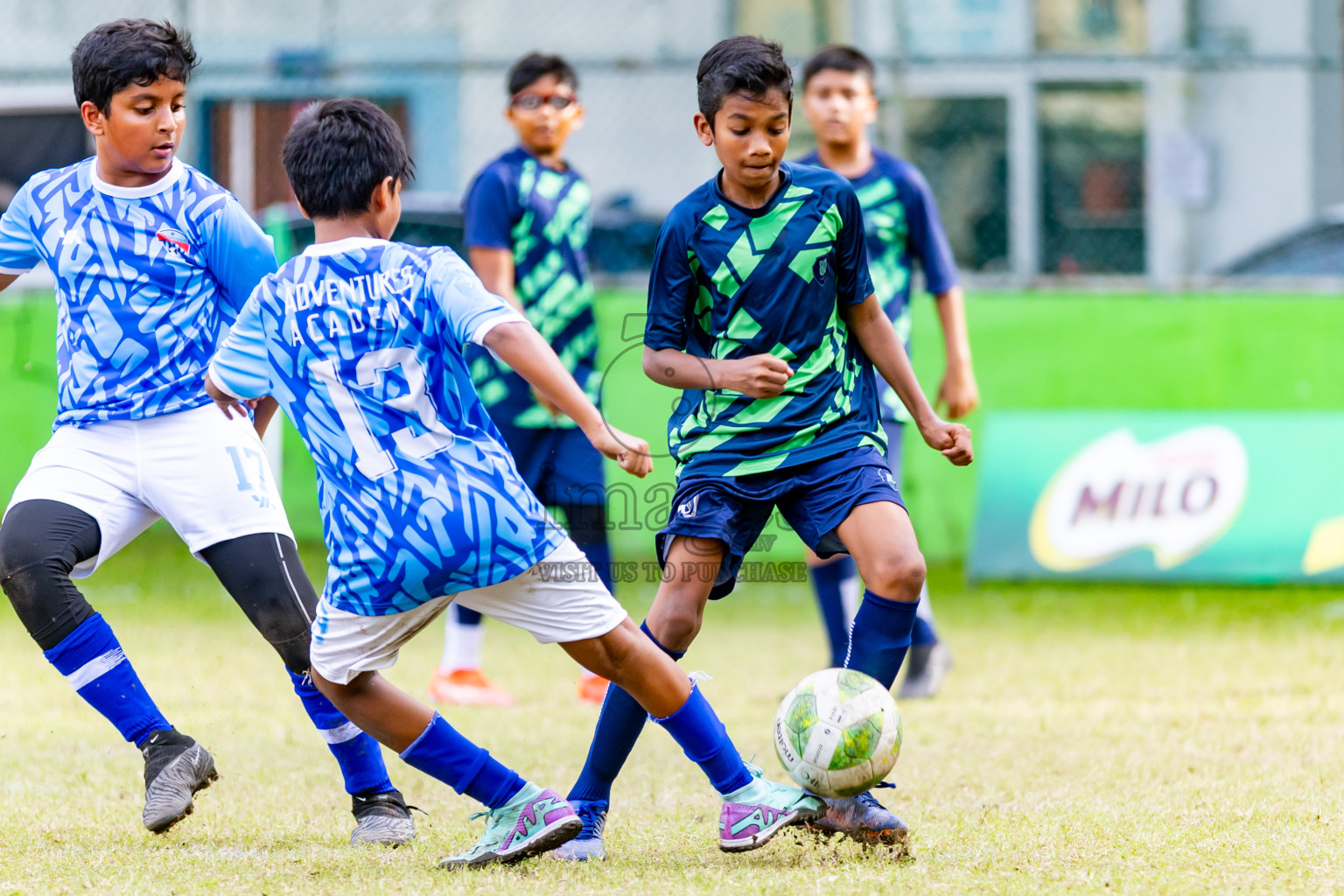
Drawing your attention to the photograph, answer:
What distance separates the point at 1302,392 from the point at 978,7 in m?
7.35

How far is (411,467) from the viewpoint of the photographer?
3035 millimetres

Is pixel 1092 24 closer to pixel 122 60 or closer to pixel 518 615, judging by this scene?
pixel 122 60

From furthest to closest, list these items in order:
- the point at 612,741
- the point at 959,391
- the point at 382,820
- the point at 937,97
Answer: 1. the point at 937,97
2. the point at 959,391
3. the point at 382,820
4. the point at 612,741

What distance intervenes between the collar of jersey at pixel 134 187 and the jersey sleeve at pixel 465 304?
39.6 inches

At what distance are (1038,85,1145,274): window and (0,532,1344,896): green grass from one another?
443 cm

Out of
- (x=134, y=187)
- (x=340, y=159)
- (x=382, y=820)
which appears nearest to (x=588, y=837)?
(x=382, y=820)

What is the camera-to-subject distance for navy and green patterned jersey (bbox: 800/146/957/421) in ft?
17.6

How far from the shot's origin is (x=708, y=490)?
11.6 ft

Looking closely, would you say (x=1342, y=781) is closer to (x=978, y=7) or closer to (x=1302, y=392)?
(x=1302, y=392)

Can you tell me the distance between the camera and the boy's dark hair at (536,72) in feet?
18.2

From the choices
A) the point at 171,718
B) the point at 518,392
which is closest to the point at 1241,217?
the point at 518,392

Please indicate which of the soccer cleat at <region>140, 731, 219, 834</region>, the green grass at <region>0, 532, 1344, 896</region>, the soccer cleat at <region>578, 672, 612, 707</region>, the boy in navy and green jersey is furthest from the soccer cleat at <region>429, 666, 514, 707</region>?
the boy in navy and green jersey

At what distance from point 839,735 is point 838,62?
115 inches

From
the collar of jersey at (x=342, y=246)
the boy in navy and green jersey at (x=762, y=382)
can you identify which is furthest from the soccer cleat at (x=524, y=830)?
the collar of jersey at (x=342, y=246)
